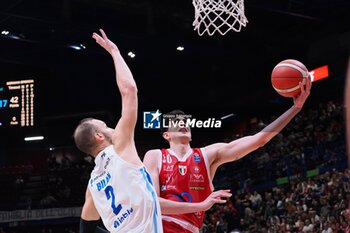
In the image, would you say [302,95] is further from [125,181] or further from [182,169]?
[125,181]

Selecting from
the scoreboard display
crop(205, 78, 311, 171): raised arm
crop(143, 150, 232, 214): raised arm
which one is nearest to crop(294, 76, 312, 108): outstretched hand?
crop(205, 78, 311, 171): raised arm

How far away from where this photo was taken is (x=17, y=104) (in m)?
13.1

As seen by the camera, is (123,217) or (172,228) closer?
(123,217)

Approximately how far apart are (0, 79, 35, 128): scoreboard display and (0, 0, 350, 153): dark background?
22 cm

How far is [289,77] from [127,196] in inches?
70.4

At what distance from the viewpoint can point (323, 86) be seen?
64.5ft

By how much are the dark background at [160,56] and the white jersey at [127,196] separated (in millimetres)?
10454

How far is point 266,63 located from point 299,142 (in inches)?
173

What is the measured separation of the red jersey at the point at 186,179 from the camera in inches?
173

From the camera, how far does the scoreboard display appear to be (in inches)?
511

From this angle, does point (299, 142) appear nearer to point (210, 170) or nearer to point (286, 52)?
point (286, 52)

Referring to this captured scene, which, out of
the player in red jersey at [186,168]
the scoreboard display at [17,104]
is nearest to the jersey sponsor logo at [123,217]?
the player in red jersey at [186,168]

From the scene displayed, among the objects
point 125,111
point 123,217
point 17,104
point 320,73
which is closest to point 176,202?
point 123,217

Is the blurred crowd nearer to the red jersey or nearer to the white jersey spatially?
the red jersey
